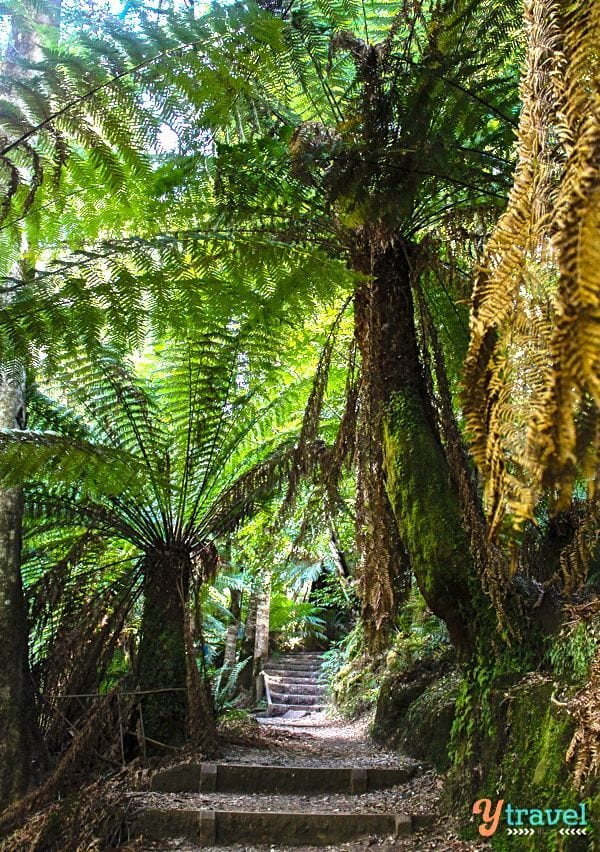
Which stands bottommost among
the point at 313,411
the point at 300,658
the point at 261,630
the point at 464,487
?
the point at 300,658

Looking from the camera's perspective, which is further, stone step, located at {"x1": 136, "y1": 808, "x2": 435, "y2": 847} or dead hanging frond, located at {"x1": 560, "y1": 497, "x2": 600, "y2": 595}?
stone step, located at {"x1": 136, "y1": 808, "x2": 435, "y2": 847}

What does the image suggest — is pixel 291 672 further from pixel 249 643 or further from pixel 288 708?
pixel 288 708

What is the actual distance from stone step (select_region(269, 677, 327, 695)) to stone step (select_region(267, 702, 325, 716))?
1.39 ft

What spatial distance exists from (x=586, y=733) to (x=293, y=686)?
8515 mm

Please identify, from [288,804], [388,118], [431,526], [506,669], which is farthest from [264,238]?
[288,804]

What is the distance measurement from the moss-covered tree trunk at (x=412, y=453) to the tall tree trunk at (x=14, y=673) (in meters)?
1.82

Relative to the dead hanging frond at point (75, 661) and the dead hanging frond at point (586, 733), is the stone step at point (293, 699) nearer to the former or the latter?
the dead hanging frond at point (75, 661)

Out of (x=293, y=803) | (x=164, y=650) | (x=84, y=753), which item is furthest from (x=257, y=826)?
(x=164, y=650)

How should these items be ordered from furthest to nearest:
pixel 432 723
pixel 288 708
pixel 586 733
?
1. pixel 288 708
2. pixel 432 723
3. pixel 586 733

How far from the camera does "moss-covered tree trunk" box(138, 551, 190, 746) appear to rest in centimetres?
394

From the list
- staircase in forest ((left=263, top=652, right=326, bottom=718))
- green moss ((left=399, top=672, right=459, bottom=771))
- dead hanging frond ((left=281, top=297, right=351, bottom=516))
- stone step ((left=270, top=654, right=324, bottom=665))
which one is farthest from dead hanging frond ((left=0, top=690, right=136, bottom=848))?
stone step ((left=270, top=654, right=324, bottom=665))

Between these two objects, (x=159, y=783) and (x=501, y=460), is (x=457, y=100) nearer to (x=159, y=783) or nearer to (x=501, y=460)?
(x=501, y=460)

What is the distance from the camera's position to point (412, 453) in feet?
9.46

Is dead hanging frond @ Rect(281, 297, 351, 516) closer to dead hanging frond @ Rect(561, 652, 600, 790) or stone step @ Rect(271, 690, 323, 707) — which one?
dead hanging frond @ Rect(561, 652, 600, 790)
